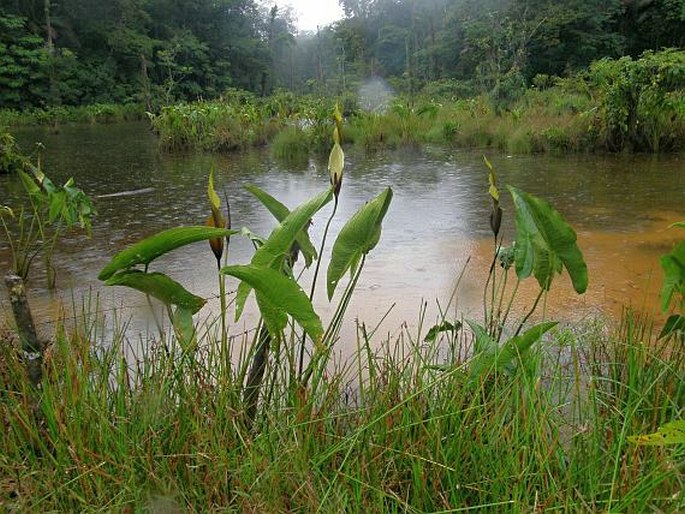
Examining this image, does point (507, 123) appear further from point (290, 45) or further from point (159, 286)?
point (290, 45)

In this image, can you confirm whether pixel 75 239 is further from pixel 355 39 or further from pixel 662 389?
pixel 355 39

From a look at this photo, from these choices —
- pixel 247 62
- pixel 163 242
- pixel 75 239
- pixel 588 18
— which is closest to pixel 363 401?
pixel 163 242

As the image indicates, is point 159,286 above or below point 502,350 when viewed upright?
above

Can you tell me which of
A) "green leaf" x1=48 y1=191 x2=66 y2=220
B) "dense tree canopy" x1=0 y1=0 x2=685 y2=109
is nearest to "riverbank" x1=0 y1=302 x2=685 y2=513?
"green leaf" x1=48 y1=191 x2=66 y2=220

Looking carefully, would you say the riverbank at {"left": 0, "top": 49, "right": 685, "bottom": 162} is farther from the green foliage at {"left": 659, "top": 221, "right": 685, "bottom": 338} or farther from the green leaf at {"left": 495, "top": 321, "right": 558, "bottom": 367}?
the green leaf at {"left": 495, "top": 321, "right": 558, "bottom": 367}

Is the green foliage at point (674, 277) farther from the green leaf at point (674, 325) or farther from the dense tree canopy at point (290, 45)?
the dense tree canopy at point (290, 45)

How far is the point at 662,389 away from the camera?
1351mm

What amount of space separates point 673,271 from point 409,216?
3.08 metres

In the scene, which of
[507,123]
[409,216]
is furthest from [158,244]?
[507,123]

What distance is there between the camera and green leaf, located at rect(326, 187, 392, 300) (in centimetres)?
121

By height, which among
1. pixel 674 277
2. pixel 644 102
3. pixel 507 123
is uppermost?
pixel 644 102

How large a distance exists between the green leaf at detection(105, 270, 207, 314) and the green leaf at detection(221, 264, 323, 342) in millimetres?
200

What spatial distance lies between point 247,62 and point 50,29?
37.5 ft

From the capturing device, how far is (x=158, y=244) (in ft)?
3.59
